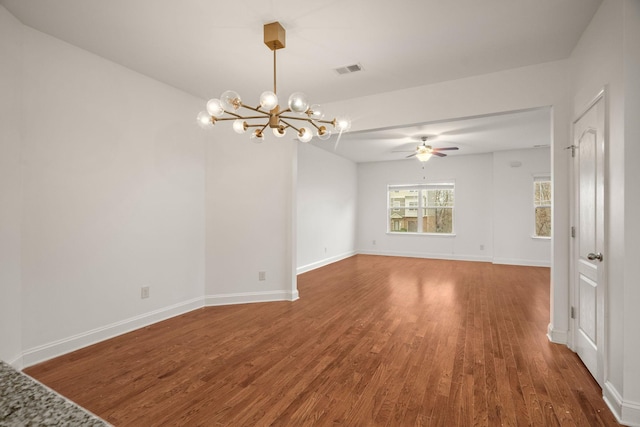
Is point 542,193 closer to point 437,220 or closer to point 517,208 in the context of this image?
point 517,208

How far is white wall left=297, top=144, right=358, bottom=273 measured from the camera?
6543 mm

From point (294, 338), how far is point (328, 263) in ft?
14.5

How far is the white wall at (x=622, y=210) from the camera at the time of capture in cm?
186

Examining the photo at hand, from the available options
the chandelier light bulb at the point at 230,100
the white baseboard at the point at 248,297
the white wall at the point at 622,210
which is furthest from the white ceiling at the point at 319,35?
the white baseboard at the point at 248,297

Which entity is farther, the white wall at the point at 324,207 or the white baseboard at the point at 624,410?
the white wall at the point at 324,207

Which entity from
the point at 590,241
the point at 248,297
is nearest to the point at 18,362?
the point at 248,297

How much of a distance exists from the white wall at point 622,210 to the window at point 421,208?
21.1 feet

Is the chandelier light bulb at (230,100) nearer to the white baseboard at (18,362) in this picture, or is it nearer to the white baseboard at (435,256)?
the white baseboard at (18,362)

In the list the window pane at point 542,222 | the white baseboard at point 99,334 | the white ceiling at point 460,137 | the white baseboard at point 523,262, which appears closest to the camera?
the white baseboard at point 99,334

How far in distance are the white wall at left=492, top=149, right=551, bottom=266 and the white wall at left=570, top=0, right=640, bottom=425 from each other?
19.2ft

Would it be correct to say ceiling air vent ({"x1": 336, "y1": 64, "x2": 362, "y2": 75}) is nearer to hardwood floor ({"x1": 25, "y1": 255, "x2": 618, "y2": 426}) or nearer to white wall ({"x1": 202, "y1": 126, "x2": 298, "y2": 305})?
white wall ({"x1": 202, "y1": 126, "x2": 298, "y2": 305})

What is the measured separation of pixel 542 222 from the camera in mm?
7293

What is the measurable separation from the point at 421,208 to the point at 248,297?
6011 millimetres

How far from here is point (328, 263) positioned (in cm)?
752
